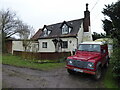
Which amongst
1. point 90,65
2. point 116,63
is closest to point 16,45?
point 90,65

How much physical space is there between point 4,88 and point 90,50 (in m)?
5.94

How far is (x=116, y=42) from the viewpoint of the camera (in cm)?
588

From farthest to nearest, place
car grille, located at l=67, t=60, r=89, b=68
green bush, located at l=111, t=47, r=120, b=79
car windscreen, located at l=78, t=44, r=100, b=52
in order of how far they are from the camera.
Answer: car windscreen, located at l=78, t=44, r=100, b=52 < car grille, located at l=67, t=60, r=89, b=68 < green bush, located at l=111, t=47, r=120, b=79

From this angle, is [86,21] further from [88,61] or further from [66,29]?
[88,61]

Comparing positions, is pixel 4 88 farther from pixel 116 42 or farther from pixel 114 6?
pixel 114 6

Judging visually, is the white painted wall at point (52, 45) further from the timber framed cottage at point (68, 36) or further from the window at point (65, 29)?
the window at point (65, 29)

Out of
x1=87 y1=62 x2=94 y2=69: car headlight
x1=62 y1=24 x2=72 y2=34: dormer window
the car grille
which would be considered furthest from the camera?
x1=62 y1=24 x2=72 y2=34: dormer window

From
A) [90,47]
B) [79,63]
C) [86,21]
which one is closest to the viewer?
[79,63]

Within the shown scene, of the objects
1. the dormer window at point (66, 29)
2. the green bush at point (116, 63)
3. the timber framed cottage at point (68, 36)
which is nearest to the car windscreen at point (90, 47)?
the green bush at point (116, 63)

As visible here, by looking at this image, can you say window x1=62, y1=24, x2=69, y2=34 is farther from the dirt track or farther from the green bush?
the green bush

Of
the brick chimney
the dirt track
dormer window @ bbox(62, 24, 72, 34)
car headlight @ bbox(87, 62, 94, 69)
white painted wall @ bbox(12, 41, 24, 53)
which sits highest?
the brick chimney

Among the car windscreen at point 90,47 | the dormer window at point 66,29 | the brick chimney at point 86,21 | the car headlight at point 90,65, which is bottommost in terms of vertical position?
the car headlight at point 90,65

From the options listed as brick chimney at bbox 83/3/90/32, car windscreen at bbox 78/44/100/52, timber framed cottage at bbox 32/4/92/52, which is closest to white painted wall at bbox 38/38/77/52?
timber framed cottage at bbox 32/4/92/52

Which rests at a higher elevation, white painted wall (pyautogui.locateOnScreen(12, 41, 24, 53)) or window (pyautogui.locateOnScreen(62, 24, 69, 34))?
window (pyautogui.locateOnScreen(62, 24, 69, 34))
